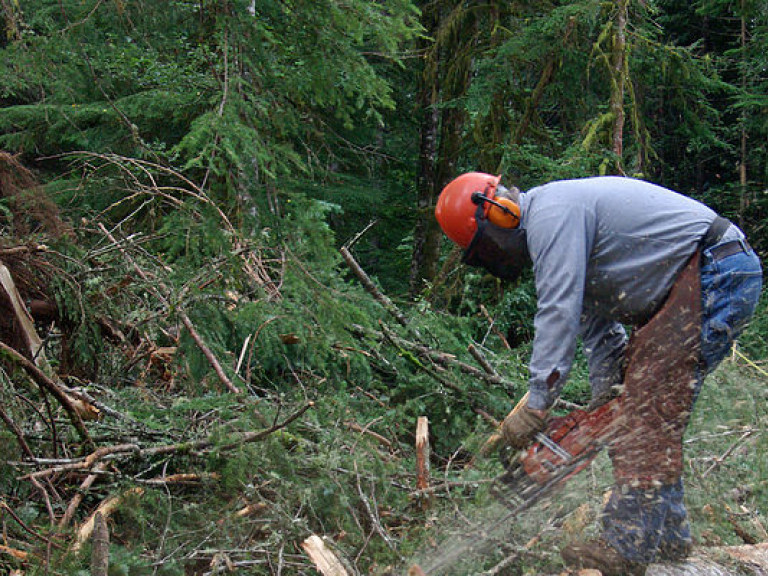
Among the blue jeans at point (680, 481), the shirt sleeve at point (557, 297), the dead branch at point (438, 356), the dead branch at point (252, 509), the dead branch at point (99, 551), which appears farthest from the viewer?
the dead branch at point (438, 356)

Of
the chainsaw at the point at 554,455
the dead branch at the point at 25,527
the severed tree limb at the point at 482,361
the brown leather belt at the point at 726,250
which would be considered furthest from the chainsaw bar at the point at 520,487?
the severed tree limb at the point at 482,361

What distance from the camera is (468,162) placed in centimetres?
1124

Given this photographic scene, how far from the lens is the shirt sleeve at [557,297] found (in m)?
2.88

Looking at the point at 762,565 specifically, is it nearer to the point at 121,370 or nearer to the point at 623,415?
the point at 623,415

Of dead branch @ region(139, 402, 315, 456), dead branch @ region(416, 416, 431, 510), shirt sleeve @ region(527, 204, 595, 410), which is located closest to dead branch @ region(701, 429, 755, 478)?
dead branch @ region(416, 416, 431, 510)

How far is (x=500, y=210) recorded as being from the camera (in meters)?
3.19

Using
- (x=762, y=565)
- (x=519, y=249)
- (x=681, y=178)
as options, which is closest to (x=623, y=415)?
(x=519, y=249)

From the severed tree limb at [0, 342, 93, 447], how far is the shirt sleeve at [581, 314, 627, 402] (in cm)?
253

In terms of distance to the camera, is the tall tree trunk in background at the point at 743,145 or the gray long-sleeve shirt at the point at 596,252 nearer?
the gray long-sleeve shirt at the point at 596,252

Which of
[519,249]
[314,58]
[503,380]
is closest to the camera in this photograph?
[519,249]

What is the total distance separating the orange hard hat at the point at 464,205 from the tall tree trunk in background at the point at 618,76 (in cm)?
431

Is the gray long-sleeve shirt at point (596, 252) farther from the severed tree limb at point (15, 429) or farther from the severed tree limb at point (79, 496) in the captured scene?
the severed tree limb at point (15, 429)

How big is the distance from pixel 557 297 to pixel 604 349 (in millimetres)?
870

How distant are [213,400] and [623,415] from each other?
6.87 feet
